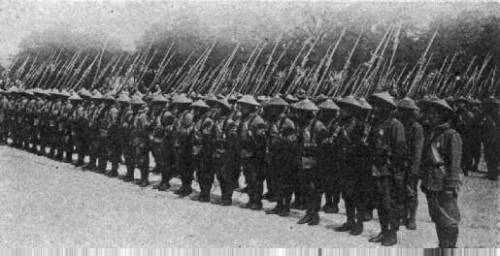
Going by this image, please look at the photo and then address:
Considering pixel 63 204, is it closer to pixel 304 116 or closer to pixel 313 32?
pixel 304 116

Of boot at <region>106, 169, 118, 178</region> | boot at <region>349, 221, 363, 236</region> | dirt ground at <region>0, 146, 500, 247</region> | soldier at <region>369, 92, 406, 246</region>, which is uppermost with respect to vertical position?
soldier at <region>369, 92, 406, 246</region>

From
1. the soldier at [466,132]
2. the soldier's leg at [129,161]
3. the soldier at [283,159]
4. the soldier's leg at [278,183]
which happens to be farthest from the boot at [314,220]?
the soldier's leg at [129,161]

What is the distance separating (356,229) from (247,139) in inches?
111

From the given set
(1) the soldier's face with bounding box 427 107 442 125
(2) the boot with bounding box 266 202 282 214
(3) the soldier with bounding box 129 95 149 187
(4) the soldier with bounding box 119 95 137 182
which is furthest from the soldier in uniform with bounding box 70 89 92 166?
(1) the soldier's face with bounding box 427 107 442 125

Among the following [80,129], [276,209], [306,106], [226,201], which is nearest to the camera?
[306,106]

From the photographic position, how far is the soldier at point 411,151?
8.30 metres

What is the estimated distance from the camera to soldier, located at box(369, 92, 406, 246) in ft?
27.1

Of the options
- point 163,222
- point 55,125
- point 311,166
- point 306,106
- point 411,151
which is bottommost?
point 163,222

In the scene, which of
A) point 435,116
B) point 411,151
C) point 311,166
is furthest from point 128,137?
point 435,116

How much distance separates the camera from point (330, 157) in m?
9.52

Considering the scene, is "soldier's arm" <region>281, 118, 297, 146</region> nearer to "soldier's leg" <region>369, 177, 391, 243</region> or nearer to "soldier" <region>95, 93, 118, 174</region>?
"soldier's leg" <region>369, 177, 391, 243</region>

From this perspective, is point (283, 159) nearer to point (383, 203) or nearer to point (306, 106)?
point (306, 106)

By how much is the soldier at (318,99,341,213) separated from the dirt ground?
321 millimetres

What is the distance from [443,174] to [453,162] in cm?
20
